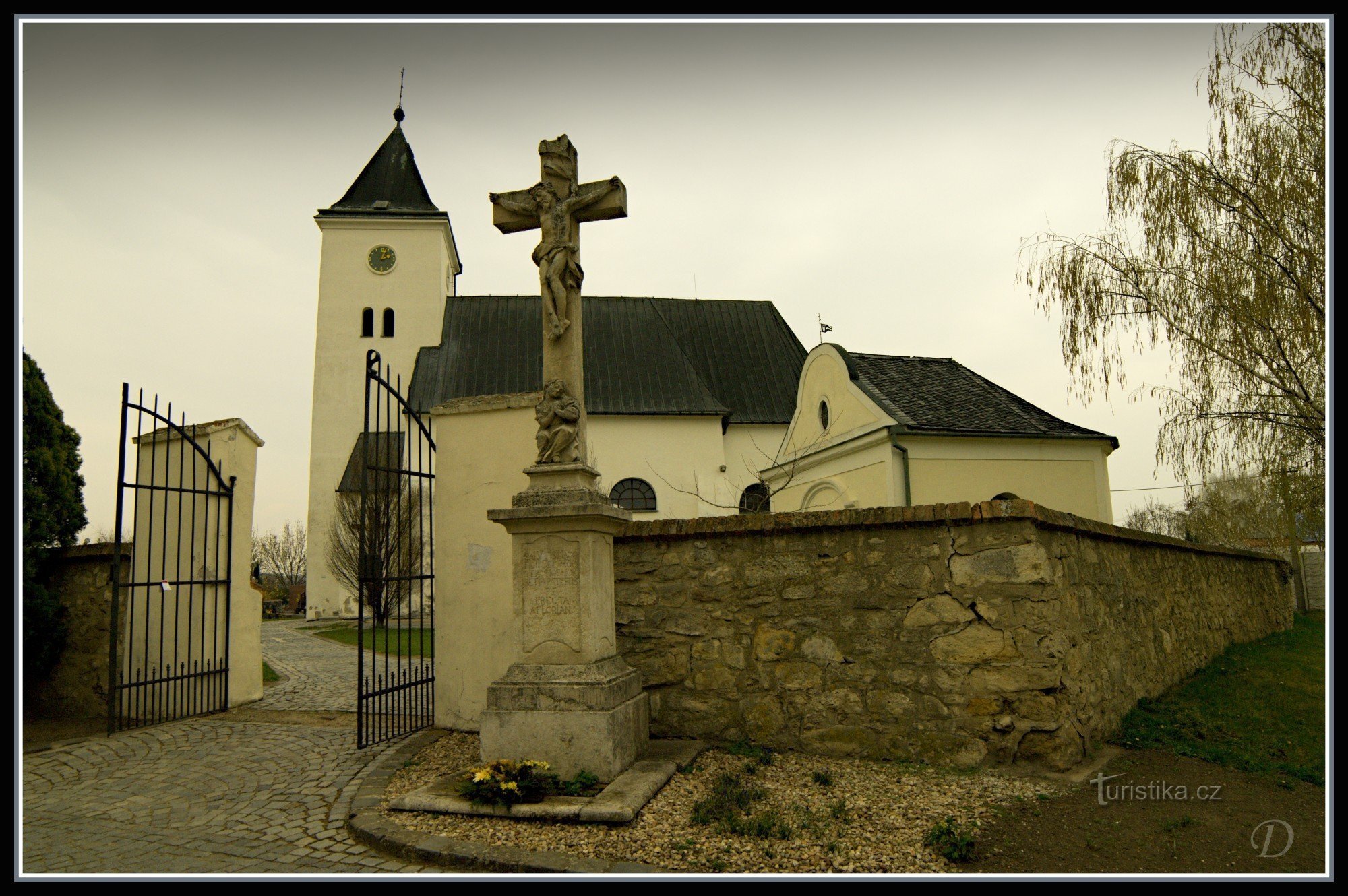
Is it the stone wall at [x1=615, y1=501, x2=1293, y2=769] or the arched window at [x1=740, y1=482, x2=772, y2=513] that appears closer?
the stone wall at [x1=615, y1=501, x2=1293, y2=769]

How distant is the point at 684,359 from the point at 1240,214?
21496 millimetres

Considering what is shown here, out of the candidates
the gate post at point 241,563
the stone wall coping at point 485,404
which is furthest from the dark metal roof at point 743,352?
the stone wall coping at point 485,404

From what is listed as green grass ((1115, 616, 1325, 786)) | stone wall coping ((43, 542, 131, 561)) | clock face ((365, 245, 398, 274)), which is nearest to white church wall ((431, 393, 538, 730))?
stone wall coping ((43, 542, 131, 561))

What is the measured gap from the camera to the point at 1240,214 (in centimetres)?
732

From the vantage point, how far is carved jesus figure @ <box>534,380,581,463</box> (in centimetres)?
569

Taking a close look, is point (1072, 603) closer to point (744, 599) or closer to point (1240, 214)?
point (744, 599)

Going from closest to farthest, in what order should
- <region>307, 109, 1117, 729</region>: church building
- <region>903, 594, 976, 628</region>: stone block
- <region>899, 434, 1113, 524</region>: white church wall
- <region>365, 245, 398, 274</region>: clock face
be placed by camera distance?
<region>903, 594, 976, 628</region>: stone block
<region>307, 109, 1117, 729</region>: church building
<region>899, 434, 1113, 524</region>: white church wall
<region>365, 245, 398, 274</region>: clock face

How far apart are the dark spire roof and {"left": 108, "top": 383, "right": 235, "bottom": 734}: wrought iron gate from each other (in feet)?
89.3

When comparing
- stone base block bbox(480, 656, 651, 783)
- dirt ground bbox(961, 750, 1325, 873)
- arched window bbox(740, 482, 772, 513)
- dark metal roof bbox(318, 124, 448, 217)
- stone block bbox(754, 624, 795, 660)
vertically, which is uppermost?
dark metal roof bbox(318, 124, 448, 217)

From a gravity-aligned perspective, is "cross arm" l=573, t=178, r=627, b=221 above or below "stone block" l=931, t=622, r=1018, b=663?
above

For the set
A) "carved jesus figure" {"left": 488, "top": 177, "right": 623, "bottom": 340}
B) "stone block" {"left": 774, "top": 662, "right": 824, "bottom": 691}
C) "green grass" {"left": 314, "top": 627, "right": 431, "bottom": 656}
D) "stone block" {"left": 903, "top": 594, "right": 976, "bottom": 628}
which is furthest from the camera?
"green grass" {"left": 314, "top": 627, "right": 431, "bottom": 656}

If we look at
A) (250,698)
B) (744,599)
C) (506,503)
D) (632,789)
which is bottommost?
(250,698)

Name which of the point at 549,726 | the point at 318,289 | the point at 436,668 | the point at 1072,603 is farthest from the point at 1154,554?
the point at 318,289

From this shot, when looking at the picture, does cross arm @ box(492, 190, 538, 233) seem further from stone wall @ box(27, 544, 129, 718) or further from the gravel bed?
stone wall @ box(27, 544, 129, 718)
